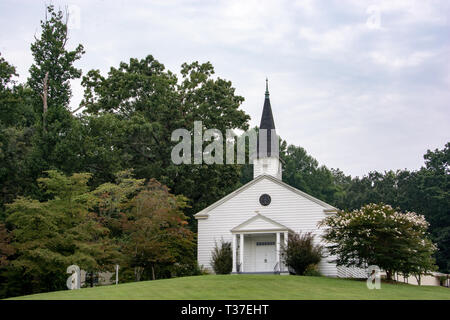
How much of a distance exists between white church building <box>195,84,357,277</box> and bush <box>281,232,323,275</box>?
0.66 metres

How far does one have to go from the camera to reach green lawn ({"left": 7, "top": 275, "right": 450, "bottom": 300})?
21.1 metres

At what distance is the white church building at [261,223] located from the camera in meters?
34.8

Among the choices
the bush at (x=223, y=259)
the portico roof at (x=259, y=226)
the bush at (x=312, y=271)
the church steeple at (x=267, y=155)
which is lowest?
the bush at (x=312, y=271)

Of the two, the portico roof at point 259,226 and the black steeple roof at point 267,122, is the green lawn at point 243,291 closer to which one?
the portico roof at point 259,226

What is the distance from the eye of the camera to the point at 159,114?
46469 millimetres

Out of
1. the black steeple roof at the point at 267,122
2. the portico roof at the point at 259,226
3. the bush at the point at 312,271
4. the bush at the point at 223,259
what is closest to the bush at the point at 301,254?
the bush at the point at 312,271

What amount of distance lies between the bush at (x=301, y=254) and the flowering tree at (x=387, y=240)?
2.62m

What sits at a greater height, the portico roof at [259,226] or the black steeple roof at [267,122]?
the black steeple roof at [267,122]

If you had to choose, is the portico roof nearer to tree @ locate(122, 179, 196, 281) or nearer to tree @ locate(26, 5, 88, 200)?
tree @ locate(122, 179, 196, 281)

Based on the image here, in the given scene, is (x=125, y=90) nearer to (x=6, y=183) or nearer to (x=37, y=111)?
(x=37, y=111)

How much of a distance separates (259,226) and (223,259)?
2821 millimetres

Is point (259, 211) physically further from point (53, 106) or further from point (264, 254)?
point (53, 106)

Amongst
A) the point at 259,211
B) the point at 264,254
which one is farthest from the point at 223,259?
the point at 259,211
